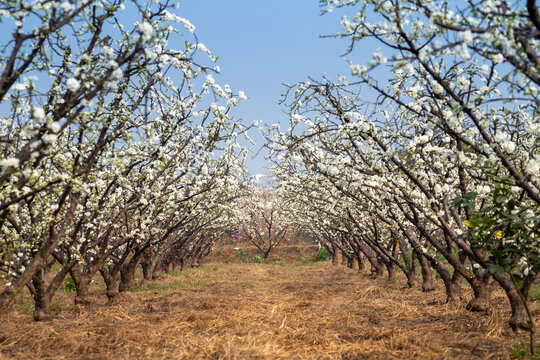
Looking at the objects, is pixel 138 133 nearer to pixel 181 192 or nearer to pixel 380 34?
pixel 181 192

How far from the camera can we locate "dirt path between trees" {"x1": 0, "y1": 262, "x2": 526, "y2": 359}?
240 inches

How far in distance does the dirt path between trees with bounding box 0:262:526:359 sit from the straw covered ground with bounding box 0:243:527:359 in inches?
0.7

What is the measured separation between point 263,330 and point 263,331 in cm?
20

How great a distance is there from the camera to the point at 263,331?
738 cm

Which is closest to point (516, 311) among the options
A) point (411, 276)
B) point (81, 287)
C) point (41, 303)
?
point (411, 276)

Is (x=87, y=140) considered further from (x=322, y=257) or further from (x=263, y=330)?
(x=322, y=257)

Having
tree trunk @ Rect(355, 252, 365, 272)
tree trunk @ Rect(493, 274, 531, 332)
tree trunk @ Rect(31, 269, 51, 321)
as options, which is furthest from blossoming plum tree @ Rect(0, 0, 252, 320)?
tree trunk @ Rect(355, 252, 365, 272)

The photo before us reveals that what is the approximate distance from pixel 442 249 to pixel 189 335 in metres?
4.84

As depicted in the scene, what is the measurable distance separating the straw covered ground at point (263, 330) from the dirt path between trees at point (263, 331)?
0.7 inches

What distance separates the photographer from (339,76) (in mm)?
6160

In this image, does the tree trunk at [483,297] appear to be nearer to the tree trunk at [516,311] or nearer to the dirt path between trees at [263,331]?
the dirt path between trees at [263,331]

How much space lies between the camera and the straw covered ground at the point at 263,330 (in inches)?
240

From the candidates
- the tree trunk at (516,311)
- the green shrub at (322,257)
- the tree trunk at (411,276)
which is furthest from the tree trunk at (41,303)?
the green shrub at (322,257)

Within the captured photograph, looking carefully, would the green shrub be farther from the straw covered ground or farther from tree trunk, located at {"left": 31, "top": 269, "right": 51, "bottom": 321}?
tree trunk, located at {"left": 31, "top": 269, "right": 51, "bottom": 321}
